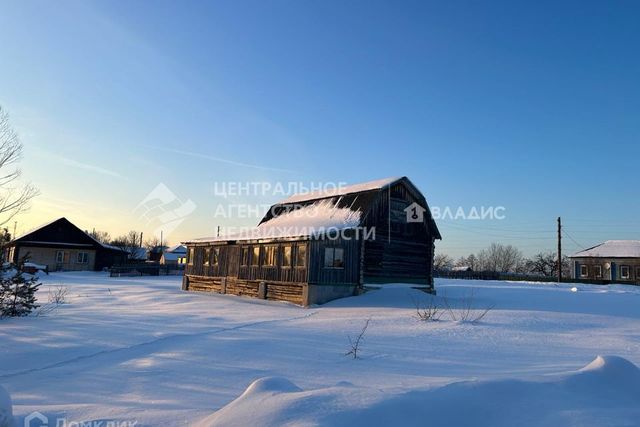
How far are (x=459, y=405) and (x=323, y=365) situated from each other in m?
4.67

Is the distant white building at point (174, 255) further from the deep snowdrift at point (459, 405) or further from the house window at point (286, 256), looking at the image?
the deep snowdrift at point (459, 405)

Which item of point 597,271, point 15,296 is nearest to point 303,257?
point 15,296

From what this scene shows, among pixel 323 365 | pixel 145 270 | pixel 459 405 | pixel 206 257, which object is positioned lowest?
pixel 323 365

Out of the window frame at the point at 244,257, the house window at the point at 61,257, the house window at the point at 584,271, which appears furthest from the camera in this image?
the house window at the point at 584,271

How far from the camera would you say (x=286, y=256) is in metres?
21.6

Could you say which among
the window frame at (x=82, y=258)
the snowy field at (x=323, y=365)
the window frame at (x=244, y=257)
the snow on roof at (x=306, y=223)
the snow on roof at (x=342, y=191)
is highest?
the snow on roof at (x=342, y=191)

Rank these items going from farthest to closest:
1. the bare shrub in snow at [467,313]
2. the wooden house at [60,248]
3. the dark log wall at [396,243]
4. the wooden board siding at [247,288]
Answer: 1. the wooden house at [60,248]
2. the dark log wall at [396,243]
3. the wooden board siding at [247,288]
4. the bare shrub in snow at [467,313]

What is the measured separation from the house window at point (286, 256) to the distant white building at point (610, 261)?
1790 inches

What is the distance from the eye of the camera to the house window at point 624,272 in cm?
5205

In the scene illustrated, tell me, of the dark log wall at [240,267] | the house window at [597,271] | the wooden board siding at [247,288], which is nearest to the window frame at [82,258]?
the dark log wall at [240,267]

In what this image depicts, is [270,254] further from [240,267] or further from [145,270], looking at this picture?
[145,270]

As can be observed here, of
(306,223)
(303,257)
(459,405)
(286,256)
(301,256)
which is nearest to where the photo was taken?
(459,405)

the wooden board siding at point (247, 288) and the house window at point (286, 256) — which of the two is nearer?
the wooden board siding at point (247, 288)

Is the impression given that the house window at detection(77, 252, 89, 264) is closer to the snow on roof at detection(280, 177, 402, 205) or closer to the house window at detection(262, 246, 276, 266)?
the snow on roof at detection(280, 177, 402, 205)
